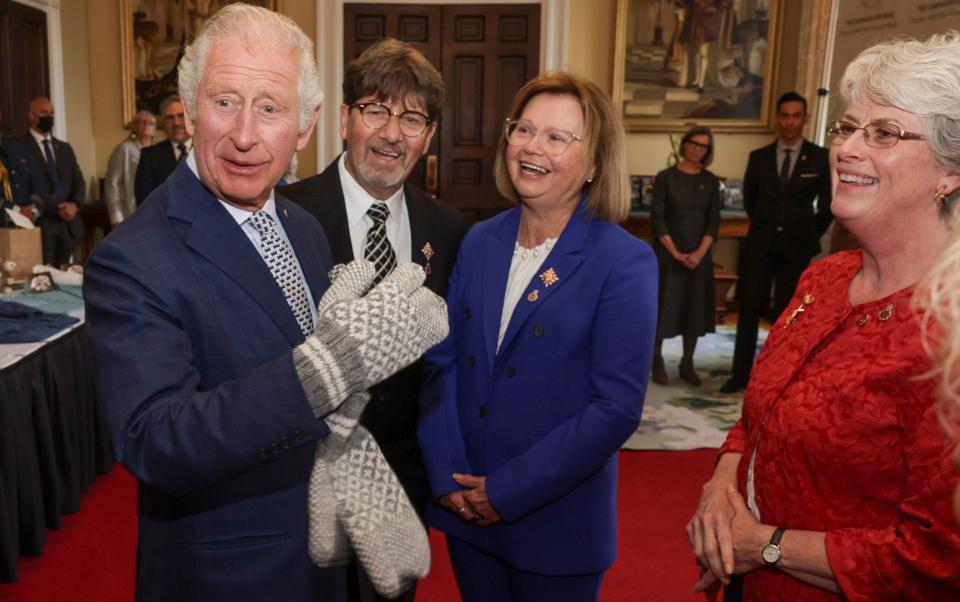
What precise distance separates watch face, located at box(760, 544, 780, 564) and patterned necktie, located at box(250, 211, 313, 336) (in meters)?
0.91

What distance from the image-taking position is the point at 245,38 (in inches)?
48.7

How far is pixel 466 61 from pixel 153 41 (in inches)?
139

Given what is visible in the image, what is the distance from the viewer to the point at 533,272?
1958 mm

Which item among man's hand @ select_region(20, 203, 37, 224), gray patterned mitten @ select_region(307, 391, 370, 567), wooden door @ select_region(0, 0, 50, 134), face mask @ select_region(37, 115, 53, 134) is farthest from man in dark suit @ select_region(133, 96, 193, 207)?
gray patterned mitten @ select_region(307, 391, 370, 567)

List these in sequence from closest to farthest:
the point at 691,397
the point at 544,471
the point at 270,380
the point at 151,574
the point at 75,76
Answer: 1. the point at 270,380
2. the point at 151,574
3. the point at 544,471
4. the point at 691,397
5. the point at 75,76

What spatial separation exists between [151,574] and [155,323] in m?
0.47

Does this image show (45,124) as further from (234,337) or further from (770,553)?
(770,553)

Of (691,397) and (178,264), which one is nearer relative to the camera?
(178,264)

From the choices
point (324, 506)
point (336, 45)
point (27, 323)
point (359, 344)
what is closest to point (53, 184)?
point (336, 45)

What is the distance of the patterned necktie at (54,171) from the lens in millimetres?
7281

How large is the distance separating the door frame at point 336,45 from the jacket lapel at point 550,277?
7.09 metres

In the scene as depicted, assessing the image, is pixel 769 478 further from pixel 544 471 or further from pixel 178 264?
pixel 178 264

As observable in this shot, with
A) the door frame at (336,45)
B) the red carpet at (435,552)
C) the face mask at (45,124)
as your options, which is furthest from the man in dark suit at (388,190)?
the door frame at (336,45)

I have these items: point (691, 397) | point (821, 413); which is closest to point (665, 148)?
point (691, 397)
